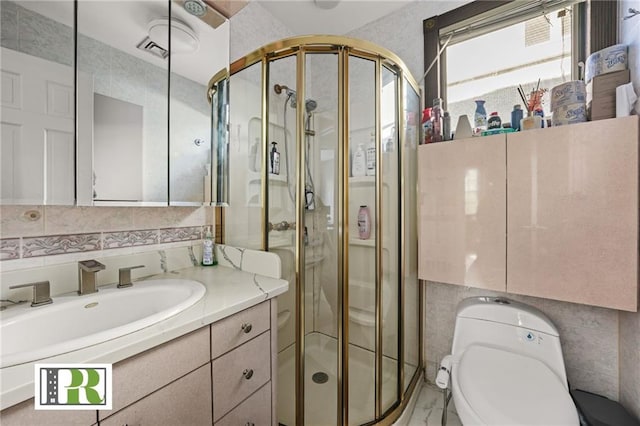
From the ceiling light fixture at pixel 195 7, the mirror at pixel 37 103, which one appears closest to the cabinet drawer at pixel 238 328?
the mirror at pixel 37 103

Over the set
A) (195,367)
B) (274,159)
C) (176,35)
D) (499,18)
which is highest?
(499,18)

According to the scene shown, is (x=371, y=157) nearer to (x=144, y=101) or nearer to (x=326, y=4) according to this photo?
(x=144, y=101)

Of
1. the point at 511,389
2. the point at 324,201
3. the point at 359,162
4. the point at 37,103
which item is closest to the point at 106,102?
the point at 37,103

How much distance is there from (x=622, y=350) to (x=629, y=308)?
32 centimetres

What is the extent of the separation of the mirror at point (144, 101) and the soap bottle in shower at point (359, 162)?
755 millimetres

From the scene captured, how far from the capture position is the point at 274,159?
1.32 m

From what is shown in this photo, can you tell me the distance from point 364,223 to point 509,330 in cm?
87

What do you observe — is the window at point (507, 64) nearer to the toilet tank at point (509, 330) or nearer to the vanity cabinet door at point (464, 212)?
the vanity cabinet door at point (464, 212)

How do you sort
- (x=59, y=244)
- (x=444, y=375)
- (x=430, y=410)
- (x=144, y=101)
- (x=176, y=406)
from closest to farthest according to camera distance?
(x=176, y=406), (x=59, y=244), (x=144, y=101), (x=444, y=375), (x=430, y=410)

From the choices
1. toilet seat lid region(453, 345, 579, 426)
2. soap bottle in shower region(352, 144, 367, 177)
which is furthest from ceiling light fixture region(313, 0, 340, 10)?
toilet seat lid region(453, 345, 579, 426)

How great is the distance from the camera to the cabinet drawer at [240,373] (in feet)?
2.83

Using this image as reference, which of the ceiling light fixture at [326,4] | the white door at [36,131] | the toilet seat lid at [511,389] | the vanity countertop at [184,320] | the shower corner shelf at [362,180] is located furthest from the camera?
the ceiling light fixture at [326,4]

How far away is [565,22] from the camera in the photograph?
140cm

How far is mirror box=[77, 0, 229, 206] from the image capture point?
97 cm
